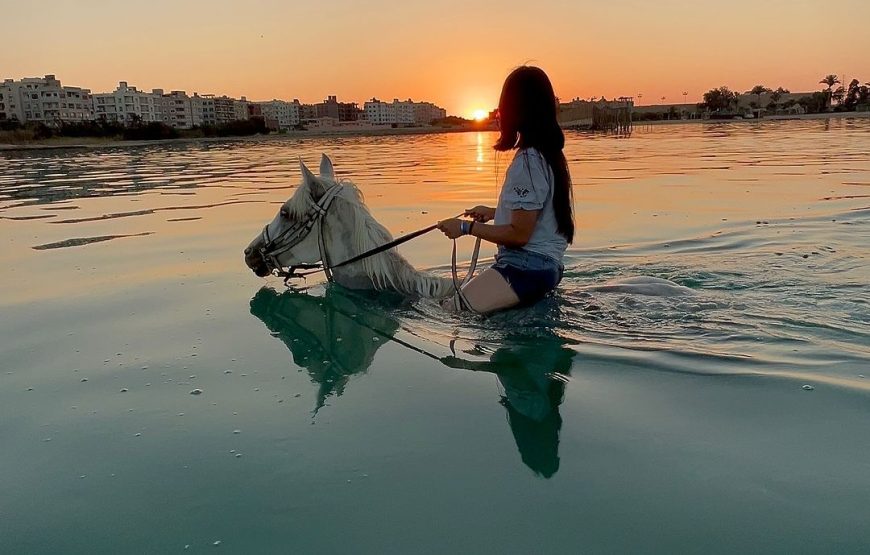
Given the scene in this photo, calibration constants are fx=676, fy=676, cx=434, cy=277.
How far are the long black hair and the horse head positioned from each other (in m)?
1.61

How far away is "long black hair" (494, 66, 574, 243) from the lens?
179 inches

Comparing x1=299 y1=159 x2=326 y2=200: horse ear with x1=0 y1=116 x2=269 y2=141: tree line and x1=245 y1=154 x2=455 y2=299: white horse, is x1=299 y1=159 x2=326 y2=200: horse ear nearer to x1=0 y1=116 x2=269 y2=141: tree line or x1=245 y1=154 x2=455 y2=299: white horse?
x1=245 y1=154 x2=455 y2=299: white horse

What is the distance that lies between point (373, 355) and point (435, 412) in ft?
3.88

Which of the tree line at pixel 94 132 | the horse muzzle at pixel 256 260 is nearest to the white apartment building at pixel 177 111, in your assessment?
the tree line at pixel 94 132

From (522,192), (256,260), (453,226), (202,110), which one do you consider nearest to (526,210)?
(522,192)

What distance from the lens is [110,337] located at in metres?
5.31

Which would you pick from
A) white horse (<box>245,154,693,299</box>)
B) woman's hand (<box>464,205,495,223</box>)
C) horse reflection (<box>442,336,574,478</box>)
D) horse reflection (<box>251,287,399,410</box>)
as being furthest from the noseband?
horse reflection (<box>442,336,574,478</box>)

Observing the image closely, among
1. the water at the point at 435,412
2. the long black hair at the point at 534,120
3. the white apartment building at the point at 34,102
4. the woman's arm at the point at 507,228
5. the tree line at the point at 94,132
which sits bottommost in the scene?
the water at the point at 435,412

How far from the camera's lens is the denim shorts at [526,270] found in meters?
5.18

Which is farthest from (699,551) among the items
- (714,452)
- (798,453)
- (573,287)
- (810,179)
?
(810,179)

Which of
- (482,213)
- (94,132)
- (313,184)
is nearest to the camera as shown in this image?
(482,213)

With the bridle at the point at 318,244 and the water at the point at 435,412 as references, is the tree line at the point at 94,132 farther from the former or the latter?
the water at the point at 435,412

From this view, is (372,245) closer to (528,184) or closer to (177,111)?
(528,184)

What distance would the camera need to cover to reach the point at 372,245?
18.5ft
